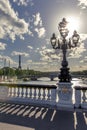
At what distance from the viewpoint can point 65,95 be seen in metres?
10.2

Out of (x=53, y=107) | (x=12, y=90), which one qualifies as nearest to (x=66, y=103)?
(x=53, y=107)

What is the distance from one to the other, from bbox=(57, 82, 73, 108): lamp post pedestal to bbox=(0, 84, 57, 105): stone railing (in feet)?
0.92

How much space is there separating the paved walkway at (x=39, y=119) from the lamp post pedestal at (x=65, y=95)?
623mm

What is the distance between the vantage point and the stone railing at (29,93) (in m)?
10.5

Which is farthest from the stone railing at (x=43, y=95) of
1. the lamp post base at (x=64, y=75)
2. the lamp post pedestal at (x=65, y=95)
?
the lamp post base at (x=64, y=75)

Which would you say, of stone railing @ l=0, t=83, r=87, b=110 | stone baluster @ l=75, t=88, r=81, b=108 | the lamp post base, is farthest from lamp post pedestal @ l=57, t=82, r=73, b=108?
the lamp post base

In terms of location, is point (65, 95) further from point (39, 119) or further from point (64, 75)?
point (39, 119)

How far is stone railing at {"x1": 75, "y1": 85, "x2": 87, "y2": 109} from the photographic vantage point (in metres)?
9.76

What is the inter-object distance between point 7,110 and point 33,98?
196cm

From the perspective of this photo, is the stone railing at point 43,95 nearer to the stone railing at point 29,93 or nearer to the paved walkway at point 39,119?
the stone railing at point 29,93

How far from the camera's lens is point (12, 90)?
467 inches

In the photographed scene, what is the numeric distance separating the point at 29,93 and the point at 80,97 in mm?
2927

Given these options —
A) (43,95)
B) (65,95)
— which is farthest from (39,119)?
(43,95)

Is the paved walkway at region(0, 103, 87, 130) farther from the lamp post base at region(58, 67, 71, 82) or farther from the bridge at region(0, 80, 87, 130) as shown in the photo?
the lamp post base at region(58, 67, 71, 82)
